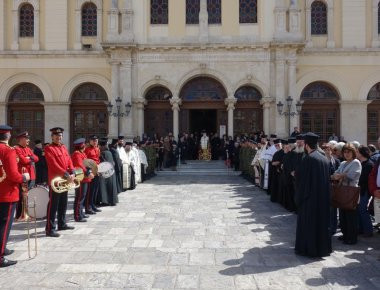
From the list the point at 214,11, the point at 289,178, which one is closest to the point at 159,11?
the point at 214,11

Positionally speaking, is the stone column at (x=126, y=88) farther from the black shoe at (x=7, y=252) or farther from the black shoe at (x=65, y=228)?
the black shoe at (x=7, y=252)

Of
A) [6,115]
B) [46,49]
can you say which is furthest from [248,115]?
[6,115]

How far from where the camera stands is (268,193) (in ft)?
48.3

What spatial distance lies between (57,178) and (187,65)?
54.3ft

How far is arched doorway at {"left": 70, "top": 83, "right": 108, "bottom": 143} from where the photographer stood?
2588 cm

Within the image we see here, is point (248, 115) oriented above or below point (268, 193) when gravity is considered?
above

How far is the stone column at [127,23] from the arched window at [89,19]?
2.79 metres

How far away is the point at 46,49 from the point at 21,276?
21.8m

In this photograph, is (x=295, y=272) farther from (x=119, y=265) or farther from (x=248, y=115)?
Answer: (x=248, y=115)

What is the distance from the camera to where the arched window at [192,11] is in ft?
80.7

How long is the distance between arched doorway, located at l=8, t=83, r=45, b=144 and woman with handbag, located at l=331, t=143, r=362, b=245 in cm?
2146

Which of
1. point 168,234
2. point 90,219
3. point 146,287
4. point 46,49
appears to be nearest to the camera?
point 146,287

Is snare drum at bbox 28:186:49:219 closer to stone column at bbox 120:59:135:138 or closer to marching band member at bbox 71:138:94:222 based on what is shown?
Result: marching band member at bbox 71:138:94:222

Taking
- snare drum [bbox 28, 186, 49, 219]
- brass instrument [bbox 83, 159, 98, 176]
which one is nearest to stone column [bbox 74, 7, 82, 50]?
brass instrument [bbox 83, 159, 98, 176]
